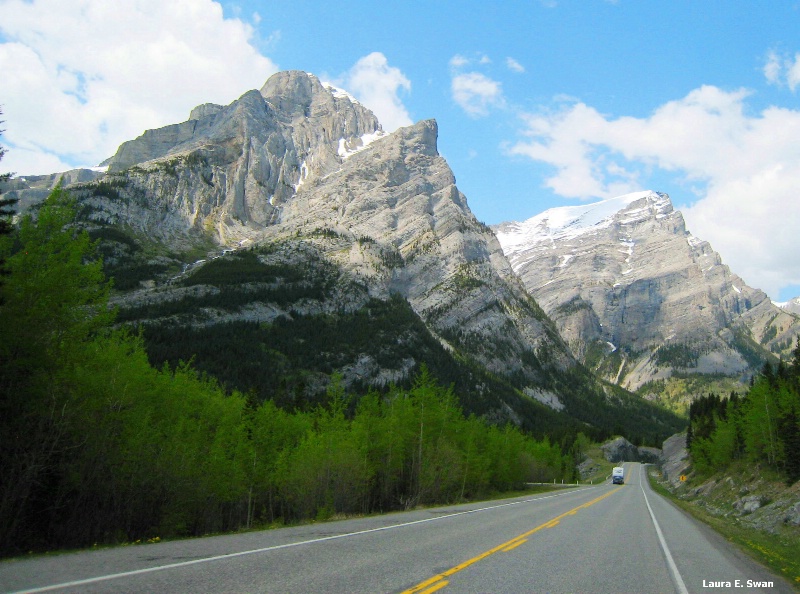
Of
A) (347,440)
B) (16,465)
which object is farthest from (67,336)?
(347,440)

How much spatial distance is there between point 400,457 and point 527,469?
41.1 meters

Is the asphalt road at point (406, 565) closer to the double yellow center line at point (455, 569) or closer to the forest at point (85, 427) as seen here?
the double yellow center line at point (455, 569)

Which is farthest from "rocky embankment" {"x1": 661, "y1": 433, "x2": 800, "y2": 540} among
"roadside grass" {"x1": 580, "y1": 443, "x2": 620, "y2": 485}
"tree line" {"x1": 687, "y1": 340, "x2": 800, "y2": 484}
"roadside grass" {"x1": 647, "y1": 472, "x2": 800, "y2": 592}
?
"roadside grass" {"x1": 580, "y1": 443, "x2": 620, "y2": 485}

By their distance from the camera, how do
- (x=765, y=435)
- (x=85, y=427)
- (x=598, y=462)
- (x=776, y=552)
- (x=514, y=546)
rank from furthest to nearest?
1. (x=598, y=462)
2. (x=765, y=435)
3. (x=776, y=552)
4. (x=85, y=427)
5. (x=514, y=546)

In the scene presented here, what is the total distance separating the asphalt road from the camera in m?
8.20

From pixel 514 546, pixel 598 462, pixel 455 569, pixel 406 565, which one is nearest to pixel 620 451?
pixel 598 462

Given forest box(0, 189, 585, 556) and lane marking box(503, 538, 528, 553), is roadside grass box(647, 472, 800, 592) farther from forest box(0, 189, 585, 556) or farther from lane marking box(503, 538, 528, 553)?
forest box(0, 189, 585, 556)

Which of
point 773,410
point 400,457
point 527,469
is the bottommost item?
point 527,469

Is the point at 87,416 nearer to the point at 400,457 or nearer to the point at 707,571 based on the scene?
the point at 707,571

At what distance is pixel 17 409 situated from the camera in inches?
602

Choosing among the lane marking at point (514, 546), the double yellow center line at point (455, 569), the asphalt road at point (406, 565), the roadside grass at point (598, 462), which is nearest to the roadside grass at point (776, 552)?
the asphalt road at point (406, 565)

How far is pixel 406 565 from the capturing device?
10289mm

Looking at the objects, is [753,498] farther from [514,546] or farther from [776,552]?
[514,546]

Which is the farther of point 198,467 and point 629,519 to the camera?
point 198,467
